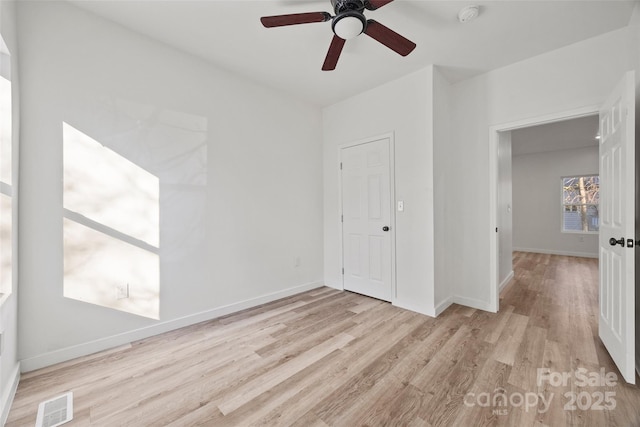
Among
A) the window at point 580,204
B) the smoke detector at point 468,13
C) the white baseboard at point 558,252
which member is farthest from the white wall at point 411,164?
the window at point 580,204

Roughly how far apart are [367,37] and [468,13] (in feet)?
2.68

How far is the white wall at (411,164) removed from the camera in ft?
9.73

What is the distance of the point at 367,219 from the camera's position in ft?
11.8

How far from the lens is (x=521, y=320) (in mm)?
2789

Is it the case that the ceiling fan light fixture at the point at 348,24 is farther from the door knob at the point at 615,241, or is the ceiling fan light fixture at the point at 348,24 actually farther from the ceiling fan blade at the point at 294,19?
the door knob at the point at 615,241

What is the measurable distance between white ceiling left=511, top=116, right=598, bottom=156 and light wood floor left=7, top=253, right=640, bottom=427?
3.45 m

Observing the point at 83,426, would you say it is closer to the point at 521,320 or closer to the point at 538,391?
the point at 538,391

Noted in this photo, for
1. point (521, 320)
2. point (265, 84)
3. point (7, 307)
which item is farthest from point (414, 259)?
→ point (7, 307)

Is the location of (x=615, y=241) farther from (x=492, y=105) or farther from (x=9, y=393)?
(x=9, y=393)

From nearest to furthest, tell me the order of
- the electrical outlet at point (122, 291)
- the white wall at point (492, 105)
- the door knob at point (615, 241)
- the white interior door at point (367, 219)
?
the door knob at point (615, 241) → the electrical outlet at point (122, 291) → the white wall at point (492, 105) → the white interior door at point (367, 219)

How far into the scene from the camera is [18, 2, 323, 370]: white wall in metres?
1.98

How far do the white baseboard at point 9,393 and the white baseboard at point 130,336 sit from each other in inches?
4.7

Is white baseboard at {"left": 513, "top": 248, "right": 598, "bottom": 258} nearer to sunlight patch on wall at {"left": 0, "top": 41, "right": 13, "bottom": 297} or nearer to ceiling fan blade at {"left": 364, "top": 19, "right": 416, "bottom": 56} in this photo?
ceiling fan blade at {"left": 364, "top": 19, "right": 416, "bottom": 56}

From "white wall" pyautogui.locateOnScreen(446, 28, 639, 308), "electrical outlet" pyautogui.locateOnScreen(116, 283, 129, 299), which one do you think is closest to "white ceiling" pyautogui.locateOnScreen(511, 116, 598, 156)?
"white wall" pyautogui.locateOnScreen(446, 28, 639, 308)
